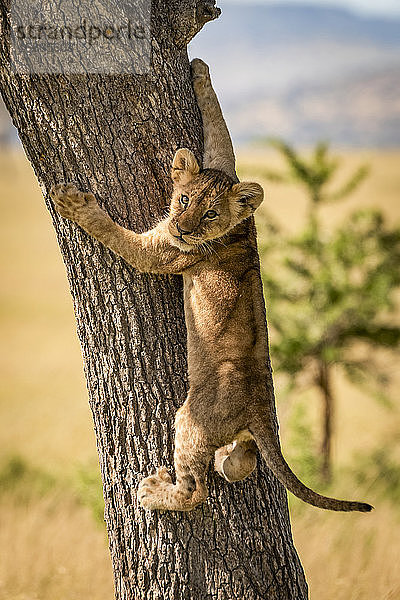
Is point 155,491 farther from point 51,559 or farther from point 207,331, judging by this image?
point 51,559

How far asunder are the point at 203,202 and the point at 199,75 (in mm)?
701

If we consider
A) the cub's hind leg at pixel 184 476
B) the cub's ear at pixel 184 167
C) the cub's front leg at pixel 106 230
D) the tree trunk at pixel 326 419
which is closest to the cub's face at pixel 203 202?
the cub's ear at pixel 184 167

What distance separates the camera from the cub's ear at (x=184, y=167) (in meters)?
3.83

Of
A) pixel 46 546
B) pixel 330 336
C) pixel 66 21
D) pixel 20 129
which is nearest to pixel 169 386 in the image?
pixel 20 129

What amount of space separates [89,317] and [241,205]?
3.66 feet

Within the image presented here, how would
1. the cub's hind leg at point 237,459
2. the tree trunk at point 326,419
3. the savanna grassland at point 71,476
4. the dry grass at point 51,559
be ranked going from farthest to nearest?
the tree trunk at point 326,419, the savanna grassland at point 71,476, the dry grass at point 51,559, the cub's hind leg at point 237,459

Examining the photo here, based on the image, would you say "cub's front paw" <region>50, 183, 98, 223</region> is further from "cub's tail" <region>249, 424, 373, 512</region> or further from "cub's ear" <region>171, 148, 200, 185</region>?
"cub's tail" <region>249, 424, 373, 512</region>

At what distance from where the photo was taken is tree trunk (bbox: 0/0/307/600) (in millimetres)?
3656

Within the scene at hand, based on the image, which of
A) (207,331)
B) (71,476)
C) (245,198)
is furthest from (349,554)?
(71,476)

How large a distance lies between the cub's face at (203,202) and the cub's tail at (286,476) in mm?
1069

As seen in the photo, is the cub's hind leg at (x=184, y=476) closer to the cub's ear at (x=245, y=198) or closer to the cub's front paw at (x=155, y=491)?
the cub's front paw at (x=155, y=491)

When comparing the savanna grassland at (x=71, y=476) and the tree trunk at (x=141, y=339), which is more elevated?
the tree trunk at (x=141, y=339)

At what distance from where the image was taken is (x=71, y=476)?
11.4 metres

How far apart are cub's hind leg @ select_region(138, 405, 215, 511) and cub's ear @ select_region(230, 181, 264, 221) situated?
47.0 inches
